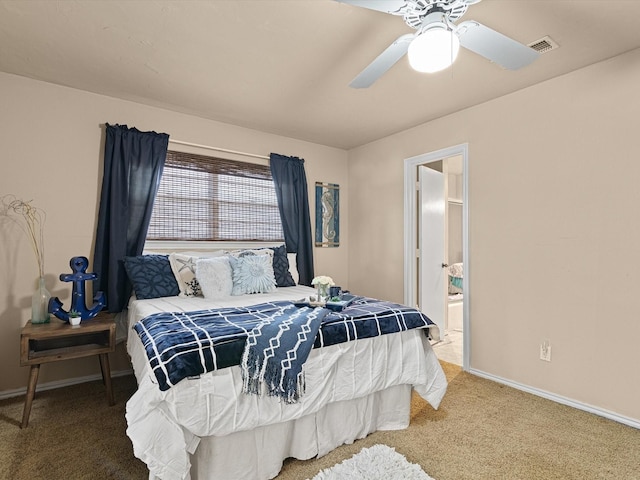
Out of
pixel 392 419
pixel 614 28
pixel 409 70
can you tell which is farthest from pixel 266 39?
pixel 392 419

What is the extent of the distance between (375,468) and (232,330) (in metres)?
1.03

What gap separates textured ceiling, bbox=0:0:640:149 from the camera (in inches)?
78.4

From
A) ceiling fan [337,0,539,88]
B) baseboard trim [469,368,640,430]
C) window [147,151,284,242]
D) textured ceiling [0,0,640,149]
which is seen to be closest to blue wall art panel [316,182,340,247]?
→ window [147,151,284,242]

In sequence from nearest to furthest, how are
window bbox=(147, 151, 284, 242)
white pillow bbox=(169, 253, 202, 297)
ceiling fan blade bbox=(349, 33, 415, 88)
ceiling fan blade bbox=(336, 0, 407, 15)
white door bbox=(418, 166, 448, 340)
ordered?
ceiling fan blade bbox=(336, 0, 407, 15) < ceiling fan blade bbox=(349, 33, 415, 88) < white pillow bbox=(169, 253, 202, 297) < window bbox=(147, 151, 284, 242) < white door bbox=(418, 166, 448, 340)

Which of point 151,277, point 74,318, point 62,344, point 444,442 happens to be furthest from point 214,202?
point 444,442

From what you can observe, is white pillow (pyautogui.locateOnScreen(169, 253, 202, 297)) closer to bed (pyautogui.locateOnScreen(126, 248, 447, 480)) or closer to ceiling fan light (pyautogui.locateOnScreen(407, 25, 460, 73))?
bed (pyautogui.locateOnScreen(126, 248, 447, 480))

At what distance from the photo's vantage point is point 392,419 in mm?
2309

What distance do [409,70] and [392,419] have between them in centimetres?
246

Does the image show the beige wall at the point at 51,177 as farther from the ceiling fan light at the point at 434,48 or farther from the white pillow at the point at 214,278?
the ceiling fan light at the point at 434,48

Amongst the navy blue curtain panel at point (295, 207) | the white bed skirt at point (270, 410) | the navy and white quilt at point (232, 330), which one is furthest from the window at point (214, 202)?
the navy and white quilt at point (232, 330)

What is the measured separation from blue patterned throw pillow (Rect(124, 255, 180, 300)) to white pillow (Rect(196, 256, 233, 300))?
271 millimetres

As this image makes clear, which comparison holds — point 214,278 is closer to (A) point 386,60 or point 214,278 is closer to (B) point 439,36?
(A) point 386,60

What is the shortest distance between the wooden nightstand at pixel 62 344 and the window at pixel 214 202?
1014 mm

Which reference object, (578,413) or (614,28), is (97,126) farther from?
(578,413)
